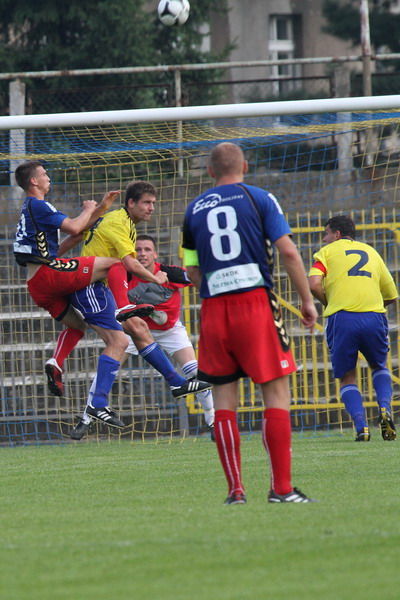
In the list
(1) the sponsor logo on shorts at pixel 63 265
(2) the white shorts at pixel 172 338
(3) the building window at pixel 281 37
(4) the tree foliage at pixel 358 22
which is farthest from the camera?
(3) the building window at pixel 281 37

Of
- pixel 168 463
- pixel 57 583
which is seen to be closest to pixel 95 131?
pixel 168 463

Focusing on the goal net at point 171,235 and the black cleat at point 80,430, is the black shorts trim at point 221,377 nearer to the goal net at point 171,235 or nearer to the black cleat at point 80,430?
the black cleat at point 80,430

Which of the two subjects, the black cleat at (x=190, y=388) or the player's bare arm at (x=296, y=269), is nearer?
the player's bare arm at (x=296, y=269)

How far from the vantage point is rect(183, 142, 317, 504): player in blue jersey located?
5.30m

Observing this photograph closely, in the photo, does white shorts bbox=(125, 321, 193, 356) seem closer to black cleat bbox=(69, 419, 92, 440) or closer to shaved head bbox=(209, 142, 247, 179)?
black cleat bbox=(69, 419, 92, 440)

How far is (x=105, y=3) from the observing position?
60.4 feet

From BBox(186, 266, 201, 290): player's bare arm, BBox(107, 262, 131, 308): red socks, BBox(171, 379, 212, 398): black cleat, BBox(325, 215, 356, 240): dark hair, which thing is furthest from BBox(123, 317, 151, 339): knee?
BBox(186, 266, 201, 290): player's bare arm

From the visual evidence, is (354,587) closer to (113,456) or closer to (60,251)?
(113,456)

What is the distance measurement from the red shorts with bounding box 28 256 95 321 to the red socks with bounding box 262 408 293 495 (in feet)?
13.7

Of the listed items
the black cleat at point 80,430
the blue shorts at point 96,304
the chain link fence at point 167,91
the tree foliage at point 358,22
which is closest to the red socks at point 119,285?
the blue shorts at point 96,304

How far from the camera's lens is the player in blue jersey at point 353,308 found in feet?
30.4

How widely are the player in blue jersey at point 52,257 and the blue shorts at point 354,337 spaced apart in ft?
6.38

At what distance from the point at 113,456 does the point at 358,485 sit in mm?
3417

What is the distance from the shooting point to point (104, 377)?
9.59 meters
